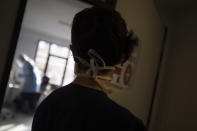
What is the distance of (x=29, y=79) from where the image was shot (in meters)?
3.89

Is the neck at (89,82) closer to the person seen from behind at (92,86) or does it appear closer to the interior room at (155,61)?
the person seen from behind at (92,86)

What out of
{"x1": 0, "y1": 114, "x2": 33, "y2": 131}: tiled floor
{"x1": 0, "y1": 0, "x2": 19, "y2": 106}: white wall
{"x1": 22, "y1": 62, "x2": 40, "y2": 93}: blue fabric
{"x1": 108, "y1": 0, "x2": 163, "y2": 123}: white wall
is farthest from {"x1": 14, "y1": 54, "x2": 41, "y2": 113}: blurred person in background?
{"x1": 0, "y1": 0, "x2": 19, "y2": 106}: white wall

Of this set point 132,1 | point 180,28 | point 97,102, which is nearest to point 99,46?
point 97,102

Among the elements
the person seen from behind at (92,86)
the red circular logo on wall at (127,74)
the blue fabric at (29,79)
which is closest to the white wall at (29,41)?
the blue fabric at (29,79)

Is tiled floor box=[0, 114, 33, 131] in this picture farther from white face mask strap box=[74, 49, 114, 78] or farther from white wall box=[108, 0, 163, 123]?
white face mask strap box=[74, 49, 114, 78]

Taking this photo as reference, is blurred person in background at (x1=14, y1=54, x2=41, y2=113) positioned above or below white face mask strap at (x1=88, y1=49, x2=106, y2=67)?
below

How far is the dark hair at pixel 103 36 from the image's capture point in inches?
20.2

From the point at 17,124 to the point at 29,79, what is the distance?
87cm

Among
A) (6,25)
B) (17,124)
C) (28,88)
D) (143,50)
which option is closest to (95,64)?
(6,25)

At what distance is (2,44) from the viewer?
1.07m

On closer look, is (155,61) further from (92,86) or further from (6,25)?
(92,86)

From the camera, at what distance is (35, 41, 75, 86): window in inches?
278

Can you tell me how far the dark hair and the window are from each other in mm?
6579

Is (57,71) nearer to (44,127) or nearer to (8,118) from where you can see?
(8,118)
